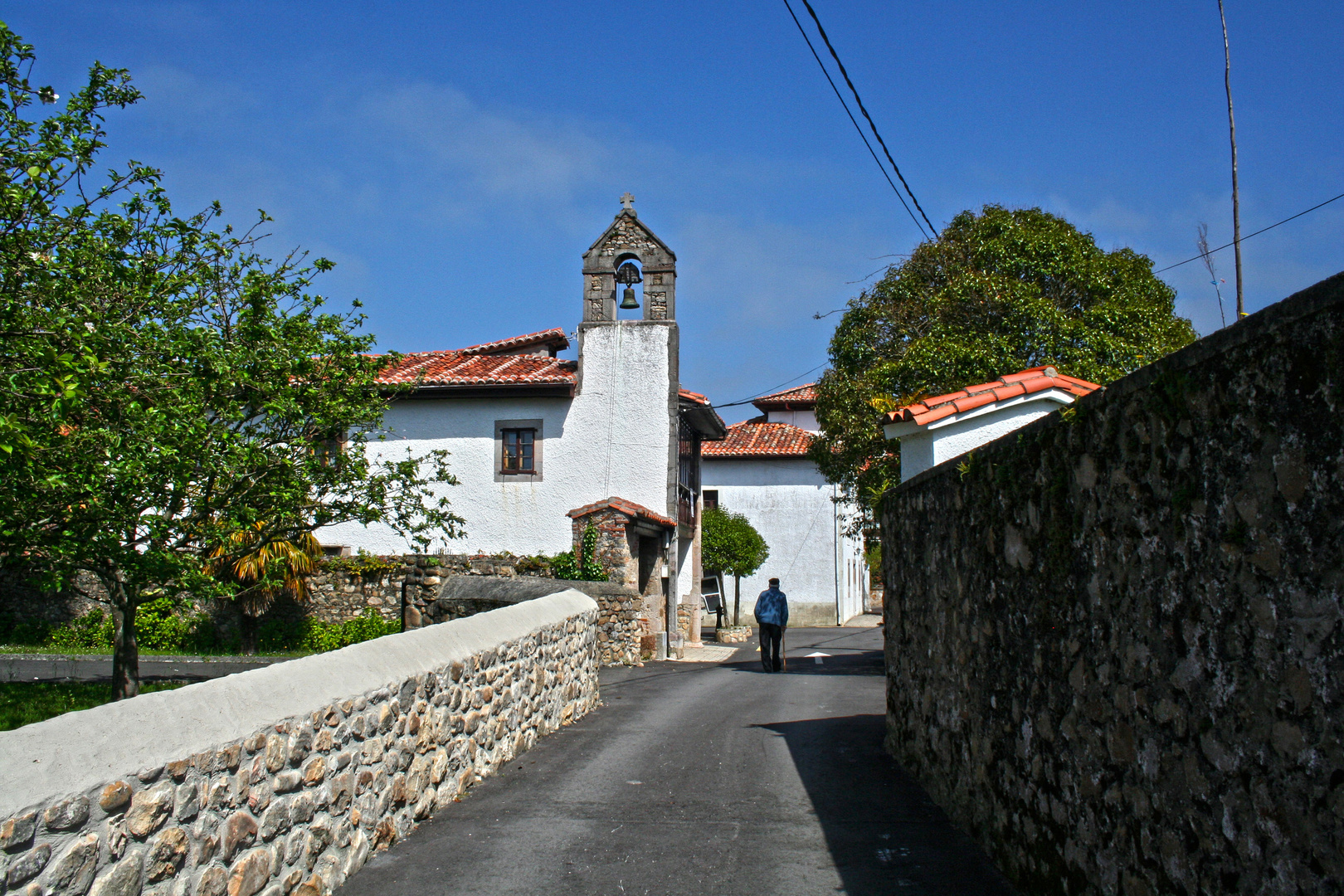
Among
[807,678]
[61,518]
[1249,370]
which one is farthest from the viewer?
[807,678]

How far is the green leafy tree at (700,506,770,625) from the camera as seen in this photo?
102ft

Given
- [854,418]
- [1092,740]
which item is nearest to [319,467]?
[1092,740]

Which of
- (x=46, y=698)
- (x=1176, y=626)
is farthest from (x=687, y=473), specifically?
(x=1176, y=626)

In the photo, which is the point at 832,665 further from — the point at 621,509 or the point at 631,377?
the point at 631,377

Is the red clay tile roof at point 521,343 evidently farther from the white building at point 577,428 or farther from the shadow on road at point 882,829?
the shadow on road at point 882,829

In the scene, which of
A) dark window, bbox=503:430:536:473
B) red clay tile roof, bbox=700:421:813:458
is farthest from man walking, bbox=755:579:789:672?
red clay tile roof, bbox=700:421:813:458

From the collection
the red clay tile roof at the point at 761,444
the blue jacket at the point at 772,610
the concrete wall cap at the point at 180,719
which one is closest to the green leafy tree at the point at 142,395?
the concrete wall cap at the point at 180,719

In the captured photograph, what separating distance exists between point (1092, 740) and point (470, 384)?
63.5ft

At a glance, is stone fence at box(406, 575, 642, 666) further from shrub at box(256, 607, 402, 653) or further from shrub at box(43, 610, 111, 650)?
shrub at box(43, 610, 111, 650)

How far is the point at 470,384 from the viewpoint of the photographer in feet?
71.7

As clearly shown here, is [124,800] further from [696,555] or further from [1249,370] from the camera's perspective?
[696,555]

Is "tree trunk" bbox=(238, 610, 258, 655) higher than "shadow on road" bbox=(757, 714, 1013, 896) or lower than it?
higher

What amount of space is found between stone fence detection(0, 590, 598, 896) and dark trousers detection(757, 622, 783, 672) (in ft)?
35.0

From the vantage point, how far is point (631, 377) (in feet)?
71.8
